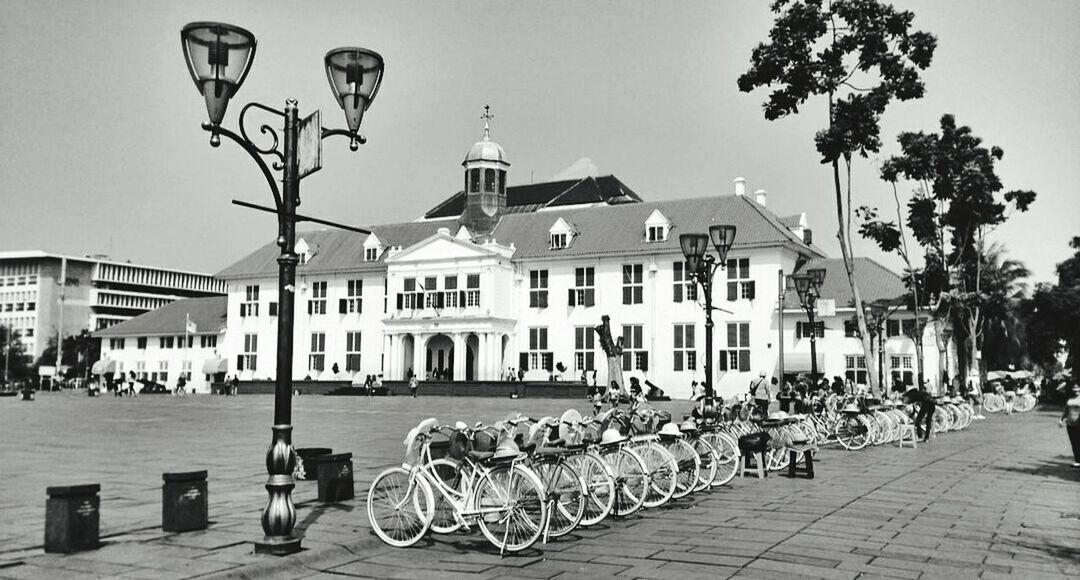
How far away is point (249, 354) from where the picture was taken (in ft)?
231

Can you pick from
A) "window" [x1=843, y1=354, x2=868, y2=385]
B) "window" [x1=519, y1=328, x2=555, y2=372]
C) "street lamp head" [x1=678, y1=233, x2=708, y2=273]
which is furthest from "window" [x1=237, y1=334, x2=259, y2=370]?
"street lamp head" [x1=678, y1=233, x2=708, y2=273]

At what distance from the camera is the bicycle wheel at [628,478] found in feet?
34.5

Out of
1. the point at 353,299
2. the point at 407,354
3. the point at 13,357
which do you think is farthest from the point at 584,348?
the point at 13,357

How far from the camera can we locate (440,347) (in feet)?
208

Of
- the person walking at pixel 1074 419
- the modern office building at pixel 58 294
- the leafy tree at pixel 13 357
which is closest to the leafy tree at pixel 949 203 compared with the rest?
the person walking at pixel 1074 419

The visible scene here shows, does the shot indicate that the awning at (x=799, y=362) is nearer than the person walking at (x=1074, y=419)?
No

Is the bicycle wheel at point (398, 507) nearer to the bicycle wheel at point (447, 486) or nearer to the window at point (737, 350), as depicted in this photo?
the bicycle wheel at point (447, 486)

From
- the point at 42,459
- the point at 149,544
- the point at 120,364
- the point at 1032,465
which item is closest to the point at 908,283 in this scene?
the point at 1032,465

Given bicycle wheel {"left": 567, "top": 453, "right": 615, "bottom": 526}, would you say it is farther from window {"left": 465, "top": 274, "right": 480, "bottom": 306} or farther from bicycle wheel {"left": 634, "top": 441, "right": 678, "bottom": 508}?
window {"left": 465, "top": 274, "right": 480, "bottom": 306}

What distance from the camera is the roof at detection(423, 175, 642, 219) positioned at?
72.6 meters

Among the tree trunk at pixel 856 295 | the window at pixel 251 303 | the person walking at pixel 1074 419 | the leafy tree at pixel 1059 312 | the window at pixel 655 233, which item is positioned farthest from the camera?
the window at pixel 251 303

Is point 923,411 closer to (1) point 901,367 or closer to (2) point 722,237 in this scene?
(2) point 722,237

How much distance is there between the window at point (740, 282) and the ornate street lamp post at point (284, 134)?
151 feet

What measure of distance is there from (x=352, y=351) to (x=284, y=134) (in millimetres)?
59009
